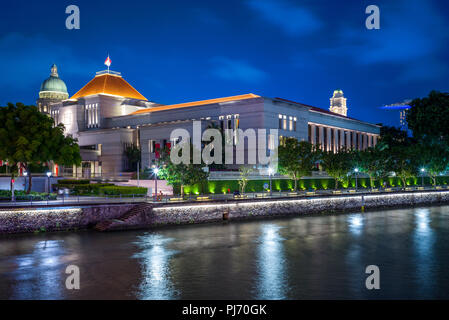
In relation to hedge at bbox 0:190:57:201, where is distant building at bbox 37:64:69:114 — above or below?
above

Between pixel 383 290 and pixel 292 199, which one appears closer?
pixel 383 290

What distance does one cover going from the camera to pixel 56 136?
50.7 metres

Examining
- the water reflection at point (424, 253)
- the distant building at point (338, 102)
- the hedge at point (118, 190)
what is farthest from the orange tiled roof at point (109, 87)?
the distant building at point (338, 102)

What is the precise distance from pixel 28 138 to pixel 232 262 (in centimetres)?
3022

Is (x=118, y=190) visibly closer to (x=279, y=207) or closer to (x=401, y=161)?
(x=279, y=207)

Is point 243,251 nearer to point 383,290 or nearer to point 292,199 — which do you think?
point 383,290

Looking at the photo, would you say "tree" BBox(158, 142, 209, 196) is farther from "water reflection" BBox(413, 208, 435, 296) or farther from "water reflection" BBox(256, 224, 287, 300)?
"water reflection" BBox(413, 208, 435, 296)

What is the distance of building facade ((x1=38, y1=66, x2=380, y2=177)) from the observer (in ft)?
257

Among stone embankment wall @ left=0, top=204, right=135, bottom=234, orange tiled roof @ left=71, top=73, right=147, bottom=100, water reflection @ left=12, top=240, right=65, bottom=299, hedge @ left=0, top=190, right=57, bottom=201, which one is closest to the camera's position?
water reflection @ left=12, top=240, right=65, bottom=299

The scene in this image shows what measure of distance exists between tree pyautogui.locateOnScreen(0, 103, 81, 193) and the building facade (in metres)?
18.2

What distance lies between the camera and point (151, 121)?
89.6 metres

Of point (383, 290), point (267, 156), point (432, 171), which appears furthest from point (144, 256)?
point (432, 171)

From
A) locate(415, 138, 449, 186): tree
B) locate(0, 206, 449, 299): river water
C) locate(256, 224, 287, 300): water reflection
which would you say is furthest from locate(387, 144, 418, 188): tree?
locate(256, 224, 287, 300): water reflection

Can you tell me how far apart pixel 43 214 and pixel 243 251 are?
17.2 metres
